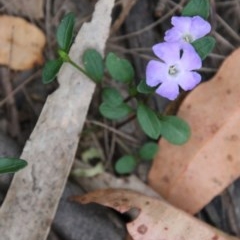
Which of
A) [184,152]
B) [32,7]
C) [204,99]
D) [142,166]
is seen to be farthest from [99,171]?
[32,7]

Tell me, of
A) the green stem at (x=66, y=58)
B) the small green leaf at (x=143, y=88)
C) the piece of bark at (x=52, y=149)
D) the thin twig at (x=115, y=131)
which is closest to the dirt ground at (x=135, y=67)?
the thin twig at (x=115, y=131)

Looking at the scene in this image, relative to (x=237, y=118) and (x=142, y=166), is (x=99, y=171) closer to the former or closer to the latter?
(x=142, y=166)

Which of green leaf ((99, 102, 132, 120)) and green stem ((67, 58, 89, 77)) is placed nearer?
green stem ((67, 58, 89, 77))

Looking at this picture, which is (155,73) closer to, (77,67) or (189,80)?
(189,80)

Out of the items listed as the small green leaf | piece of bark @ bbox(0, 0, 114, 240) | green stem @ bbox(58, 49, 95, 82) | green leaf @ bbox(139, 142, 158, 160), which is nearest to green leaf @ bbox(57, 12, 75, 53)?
green stem @ bbox(58, 49, 95, 82)

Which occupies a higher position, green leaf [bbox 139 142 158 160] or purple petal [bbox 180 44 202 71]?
purple petal [bbox 180 44 202 71]

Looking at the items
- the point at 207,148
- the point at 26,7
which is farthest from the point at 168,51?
the point at 26,7

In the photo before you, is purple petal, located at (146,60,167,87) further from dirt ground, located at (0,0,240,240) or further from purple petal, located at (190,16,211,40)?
dirt ground, located at (0,0,240,240)

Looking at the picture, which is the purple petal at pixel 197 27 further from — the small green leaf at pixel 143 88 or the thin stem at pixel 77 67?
the thin stem at pixel 77 67
